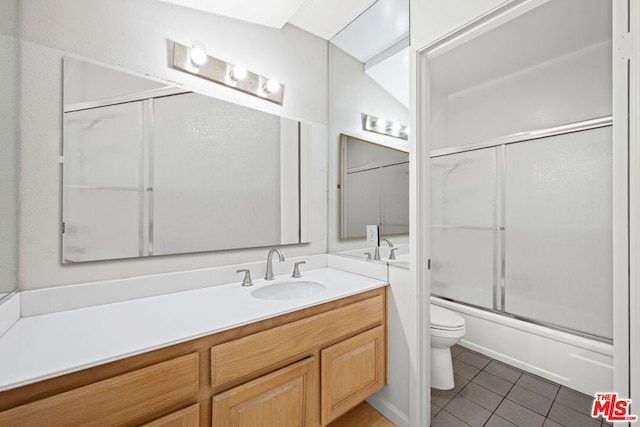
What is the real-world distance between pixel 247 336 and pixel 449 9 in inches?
66.5

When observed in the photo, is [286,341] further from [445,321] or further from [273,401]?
[445,321]

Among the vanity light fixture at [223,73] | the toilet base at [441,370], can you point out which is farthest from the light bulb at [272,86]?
the toilet base at [441,370]

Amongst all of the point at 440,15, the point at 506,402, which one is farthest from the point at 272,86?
the point at 506,402

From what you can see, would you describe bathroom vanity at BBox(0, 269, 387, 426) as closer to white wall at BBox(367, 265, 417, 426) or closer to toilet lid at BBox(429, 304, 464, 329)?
white wall at BBox(367, 265, 417, 426)

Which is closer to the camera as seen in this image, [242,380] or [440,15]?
[242,380]

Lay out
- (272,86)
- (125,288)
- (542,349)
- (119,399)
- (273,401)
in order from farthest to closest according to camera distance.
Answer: (542,349), (272,86), (125,288), (273,401), (119,399)

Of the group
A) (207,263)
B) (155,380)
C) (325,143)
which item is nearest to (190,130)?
(207,263)

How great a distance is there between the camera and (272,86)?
1.72 metres

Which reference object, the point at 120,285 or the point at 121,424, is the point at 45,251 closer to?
the point at 120,285

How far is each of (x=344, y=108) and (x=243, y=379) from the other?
1775mm

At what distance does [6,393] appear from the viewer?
644 mm

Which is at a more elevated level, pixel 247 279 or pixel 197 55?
pixel 197 55

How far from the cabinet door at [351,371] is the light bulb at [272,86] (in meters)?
1.54

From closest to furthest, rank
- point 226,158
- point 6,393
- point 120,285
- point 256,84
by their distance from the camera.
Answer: point 6,393
point 120,285
point 226,158
point 256,84
